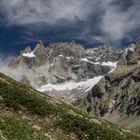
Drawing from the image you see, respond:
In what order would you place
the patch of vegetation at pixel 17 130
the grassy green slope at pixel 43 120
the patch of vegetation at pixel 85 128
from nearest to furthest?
the patch of vegetation at pixel 17 130, the grassy green slope at pixel 43 120, the patch of vegetation at pixel 85 128

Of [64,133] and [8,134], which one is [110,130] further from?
[8,134]

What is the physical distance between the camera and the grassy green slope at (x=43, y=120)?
35750mm

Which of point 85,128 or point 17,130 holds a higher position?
point 85,128

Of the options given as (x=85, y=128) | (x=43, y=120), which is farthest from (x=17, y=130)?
(x=85, y=128)

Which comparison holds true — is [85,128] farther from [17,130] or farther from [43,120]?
[17,130]

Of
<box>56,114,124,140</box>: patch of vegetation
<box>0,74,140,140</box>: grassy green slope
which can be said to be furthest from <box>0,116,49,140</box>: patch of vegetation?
<box>56,114,124,140</box>: patch of vegetation

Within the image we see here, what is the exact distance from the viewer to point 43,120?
3869cm

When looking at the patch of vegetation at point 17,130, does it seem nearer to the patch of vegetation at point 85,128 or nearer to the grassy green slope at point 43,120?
the grassy green slope at point 43,120

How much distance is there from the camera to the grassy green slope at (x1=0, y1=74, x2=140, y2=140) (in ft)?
117

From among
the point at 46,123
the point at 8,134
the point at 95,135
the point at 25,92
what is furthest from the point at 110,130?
the point at 8,134

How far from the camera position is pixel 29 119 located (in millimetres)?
38031

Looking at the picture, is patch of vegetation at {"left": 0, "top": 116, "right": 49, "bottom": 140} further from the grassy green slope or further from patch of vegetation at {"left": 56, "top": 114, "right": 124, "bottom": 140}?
patch of vegetation at {"left": 56, "top": 114, "right": 124, "bottom": 140}

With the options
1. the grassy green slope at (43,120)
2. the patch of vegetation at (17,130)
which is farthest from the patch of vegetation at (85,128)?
the patch of vegetation at (17,130)

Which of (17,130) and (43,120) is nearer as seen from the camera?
(17,130)
